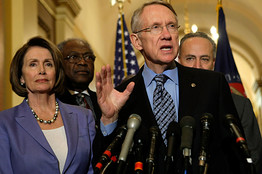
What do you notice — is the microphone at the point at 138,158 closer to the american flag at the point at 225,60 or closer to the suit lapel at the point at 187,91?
the suit lapel at the point at 187,91

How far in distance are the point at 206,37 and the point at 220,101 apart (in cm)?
162

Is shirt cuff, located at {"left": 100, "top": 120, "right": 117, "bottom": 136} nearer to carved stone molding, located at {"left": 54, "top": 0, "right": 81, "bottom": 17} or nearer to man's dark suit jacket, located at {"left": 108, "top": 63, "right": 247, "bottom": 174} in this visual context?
man's dark suit jacket, located at {"left": 108, "top": 63, "right": 247, "bottom": 174}

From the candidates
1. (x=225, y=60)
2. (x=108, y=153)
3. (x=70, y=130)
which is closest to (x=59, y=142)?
(x=70, y=130)

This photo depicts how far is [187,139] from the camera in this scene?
5.97 feet

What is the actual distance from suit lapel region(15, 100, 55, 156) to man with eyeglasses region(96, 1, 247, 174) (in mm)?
563

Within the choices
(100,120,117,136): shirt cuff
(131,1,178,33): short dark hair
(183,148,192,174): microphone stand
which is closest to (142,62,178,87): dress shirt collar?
(131,1,178,33): short dark hair

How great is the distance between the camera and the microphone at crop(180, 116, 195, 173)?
1.78m

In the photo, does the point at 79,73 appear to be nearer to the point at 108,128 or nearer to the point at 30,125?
the point at 30,125

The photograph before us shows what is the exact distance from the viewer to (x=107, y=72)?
86.7 inches

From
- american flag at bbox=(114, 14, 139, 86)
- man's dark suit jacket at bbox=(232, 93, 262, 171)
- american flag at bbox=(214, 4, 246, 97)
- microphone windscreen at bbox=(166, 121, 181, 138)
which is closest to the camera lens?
microphone windscreen at bbox=(166, 121, 181, 138)

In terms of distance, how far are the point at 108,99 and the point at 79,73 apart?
1.67m

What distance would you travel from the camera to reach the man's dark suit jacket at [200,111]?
216 cm

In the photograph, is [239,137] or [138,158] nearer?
[239,137]

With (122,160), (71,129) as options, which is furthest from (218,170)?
(71,129)
